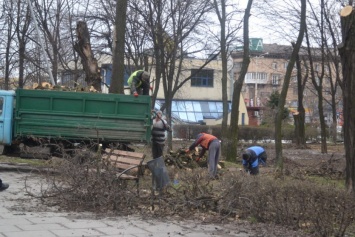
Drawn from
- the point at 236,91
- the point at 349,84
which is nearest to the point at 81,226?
the point at 349,84

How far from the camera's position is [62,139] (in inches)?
582

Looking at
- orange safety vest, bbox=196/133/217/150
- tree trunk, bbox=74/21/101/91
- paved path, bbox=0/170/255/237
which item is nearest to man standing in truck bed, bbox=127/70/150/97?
orange safety vest, bbox=196/133/217/150

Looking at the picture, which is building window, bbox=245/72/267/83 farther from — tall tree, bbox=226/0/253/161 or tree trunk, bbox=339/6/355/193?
tree trunk, bbox=339/6/355/193

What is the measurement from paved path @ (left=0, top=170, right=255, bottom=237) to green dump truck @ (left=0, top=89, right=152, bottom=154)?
568 cm

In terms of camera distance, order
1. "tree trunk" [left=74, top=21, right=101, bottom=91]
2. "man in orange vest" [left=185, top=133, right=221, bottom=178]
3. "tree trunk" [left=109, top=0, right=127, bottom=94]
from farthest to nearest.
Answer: "tree trunk" [left=74, top=21, right=101, bottom=91] < "tree trunk" [left=109, top=0, right=127, bottom=94] < "man in orange vest" [left=185, top=133, right=221, bottom=178]

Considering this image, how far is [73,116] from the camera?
1488 centimetres

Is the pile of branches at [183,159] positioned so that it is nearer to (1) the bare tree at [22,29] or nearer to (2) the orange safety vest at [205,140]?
(2) the orange safety vest at [205,140]

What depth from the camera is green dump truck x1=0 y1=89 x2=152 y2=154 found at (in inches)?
583

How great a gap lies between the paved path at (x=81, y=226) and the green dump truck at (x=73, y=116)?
568cm

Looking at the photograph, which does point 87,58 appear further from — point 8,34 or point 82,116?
point 8,34

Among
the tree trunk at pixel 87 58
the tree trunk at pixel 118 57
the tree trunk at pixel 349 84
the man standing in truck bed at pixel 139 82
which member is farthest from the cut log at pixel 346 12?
the tree trunk at pixel 87 58

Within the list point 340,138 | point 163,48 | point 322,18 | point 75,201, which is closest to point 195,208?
point 75,201

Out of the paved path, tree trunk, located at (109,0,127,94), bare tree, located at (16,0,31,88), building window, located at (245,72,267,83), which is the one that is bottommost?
the paved path

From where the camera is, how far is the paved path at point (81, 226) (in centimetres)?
729
